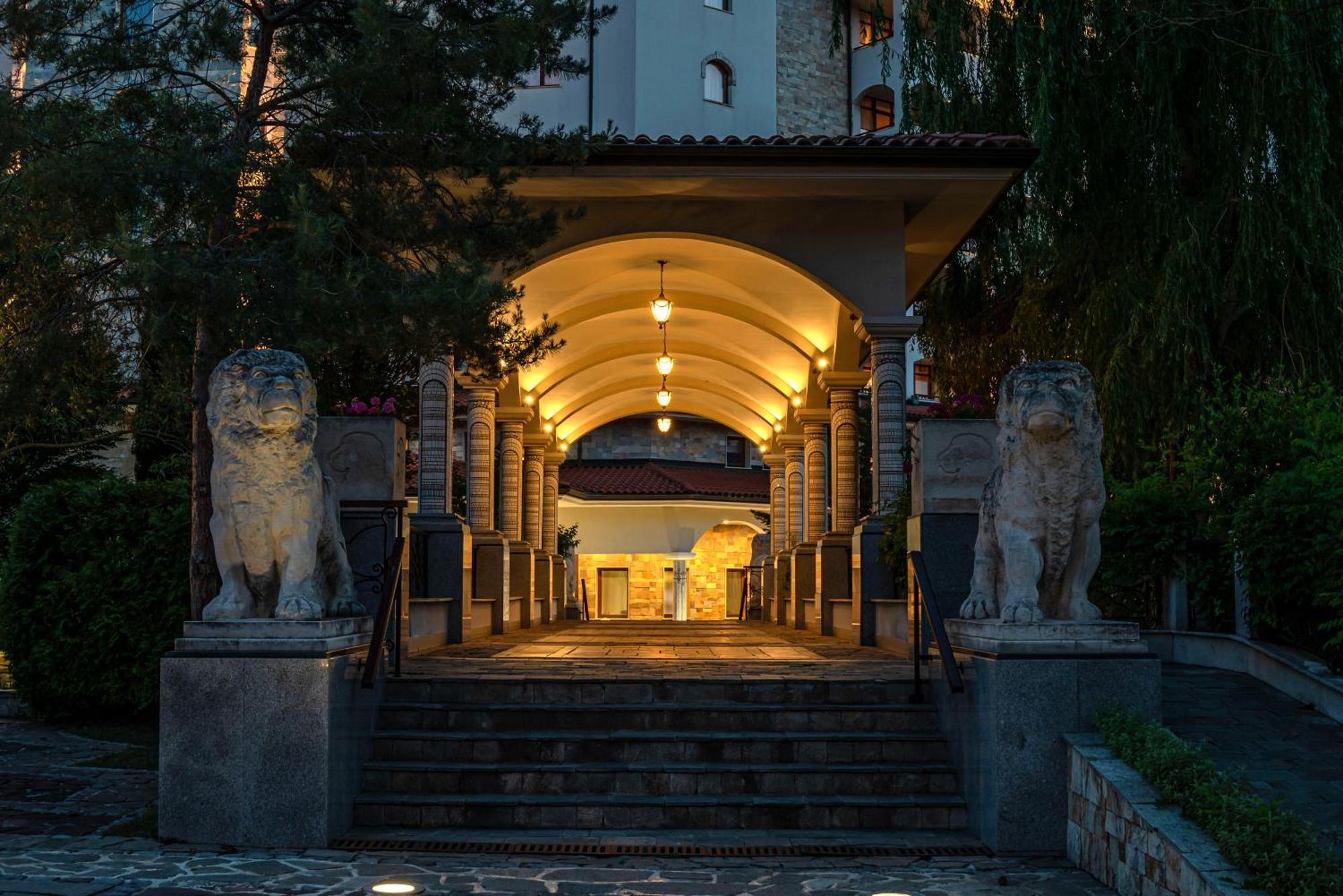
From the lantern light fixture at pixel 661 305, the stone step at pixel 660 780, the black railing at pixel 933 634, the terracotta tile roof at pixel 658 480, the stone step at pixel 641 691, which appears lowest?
the stone step at pixel 660 780

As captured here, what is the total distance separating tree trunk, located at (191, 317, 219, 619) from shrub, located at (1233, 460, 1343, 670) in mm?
7238

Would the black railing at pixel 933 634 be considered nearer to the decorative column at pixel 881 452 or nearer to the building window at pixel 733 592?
the decorative column at pixel 881 452

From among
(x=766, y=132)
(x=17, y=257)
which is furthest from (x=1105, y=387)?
(x=766, y=132)

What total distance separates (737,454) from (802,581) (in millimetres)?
21366

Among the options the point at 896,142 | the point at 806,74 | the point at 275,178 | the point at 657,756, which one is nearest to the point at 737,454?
the point at 806,74

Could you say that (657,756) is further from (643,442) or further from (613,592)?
(643,442)

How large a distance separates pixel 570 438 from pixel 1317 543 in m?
17.9

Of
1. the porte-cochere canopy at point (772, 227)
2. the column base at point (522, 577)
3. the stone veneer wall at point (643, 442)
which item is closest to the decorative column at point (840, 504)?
the porte-cochere canopy at point (772, 227)

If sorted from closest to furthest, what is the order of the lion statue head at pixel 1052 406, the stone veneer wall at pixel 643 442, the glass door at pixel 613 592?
the lion statue head at pixel 1052 406
the glass door at pixel 613 592
the stone veneer wall at pixel 643 442

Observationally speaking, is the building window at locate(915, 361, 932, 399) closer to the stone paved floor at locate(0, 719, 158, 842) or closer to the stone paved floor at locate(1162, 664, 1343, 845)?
the stone paved floor at locate(1162, 664, 1343, 845)

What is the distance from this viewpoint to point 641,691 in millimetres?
7840

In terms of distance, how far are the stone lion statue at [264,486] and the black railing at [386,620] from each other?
0.55 meters

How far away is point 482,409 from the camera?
16.4 metres

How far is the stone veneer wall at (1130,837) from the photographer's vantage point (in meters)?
4.67
